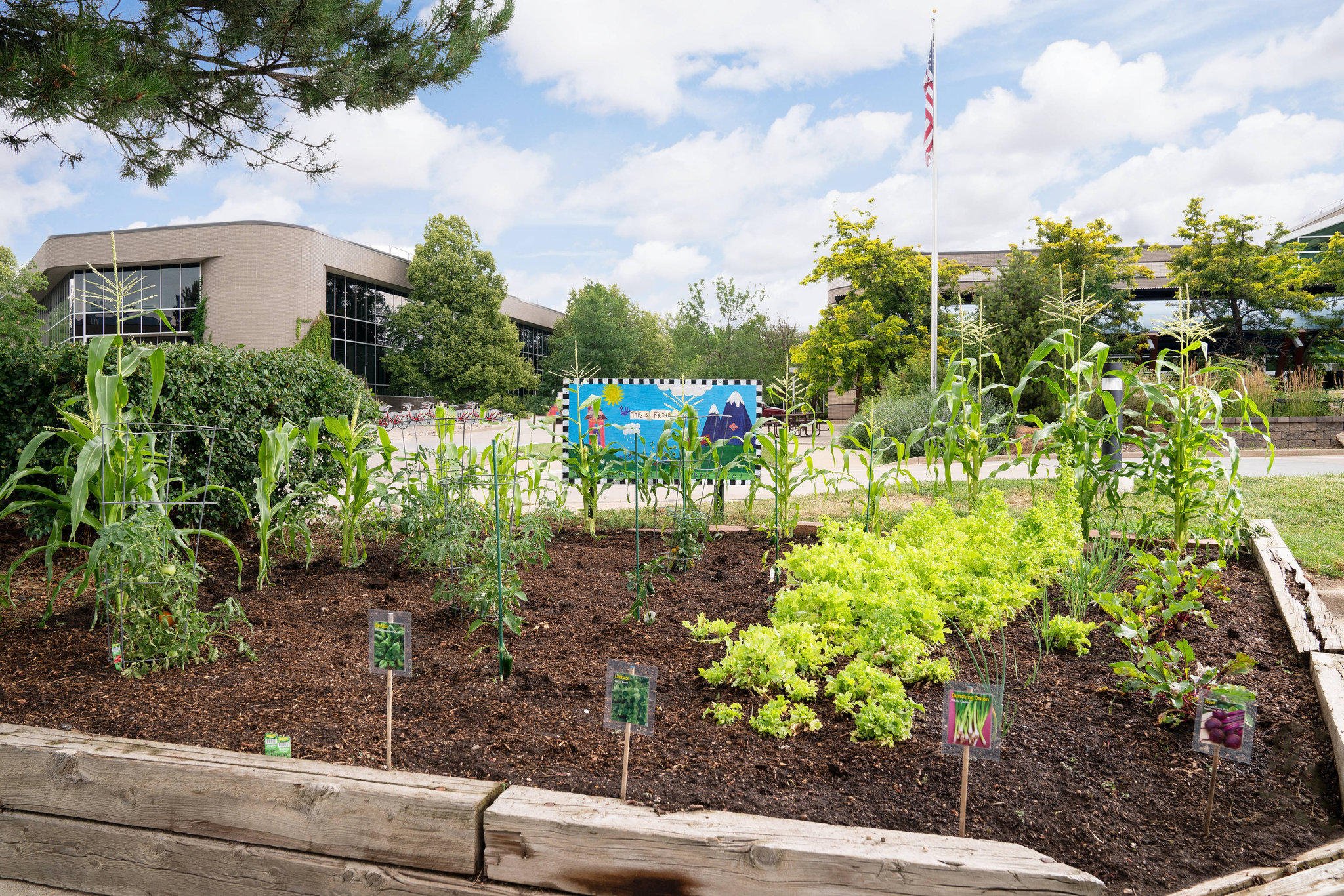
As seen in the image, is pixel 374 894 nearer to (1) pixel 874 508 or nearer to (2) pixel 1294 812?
(2) pixel 1294 812

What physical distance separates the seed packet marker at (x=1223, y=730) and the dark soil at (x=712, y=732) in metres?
0.20

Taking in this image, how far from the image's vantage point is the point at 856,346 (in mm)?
19969

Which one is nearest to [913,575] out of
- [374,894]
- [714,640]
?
[714,640]

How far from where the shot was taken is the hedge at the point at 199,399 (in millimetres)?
4195

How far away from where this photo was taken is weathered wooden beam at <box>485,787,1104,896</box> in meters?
1.47

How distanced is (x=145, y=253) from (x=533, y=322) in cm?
2138

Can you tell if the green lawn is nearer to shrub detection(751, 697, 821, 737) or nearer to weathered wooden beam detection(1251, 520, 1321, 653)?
weathered wooden beam detection(1251, 520, 1321, 653)

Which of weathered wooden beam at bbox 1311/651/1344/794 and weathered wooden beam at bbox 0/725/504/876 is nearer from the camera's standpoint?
weathered wooden beam at bbox 0/725/504/876

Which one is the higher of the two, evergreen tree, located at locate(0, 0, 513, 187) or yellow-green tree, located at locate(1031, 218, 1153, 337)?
yellow-green tree, located at locate(1031, 218, 1153, 337)

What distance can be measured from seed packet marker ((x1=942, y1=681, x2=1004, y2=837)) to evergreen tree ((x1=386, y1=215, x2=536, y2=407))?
94.0ft

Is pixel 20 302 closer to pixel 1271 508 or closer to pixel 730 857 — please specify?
pixel 730 857

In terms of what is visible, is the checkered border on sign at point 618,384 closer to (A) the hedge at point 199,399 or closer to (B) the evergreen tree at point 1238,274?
(A) the hedge at point 199,399

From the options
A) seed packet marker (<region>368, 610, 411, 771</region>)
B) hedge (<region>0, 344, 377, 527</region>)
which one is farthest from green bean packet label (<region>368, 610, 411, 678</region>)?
hedge (<region>0, 344, 377, 527</region>)

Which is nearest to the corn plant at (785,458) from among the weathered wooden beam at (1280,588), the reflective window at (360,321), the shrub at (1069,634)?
the shrub at (1069,634)
